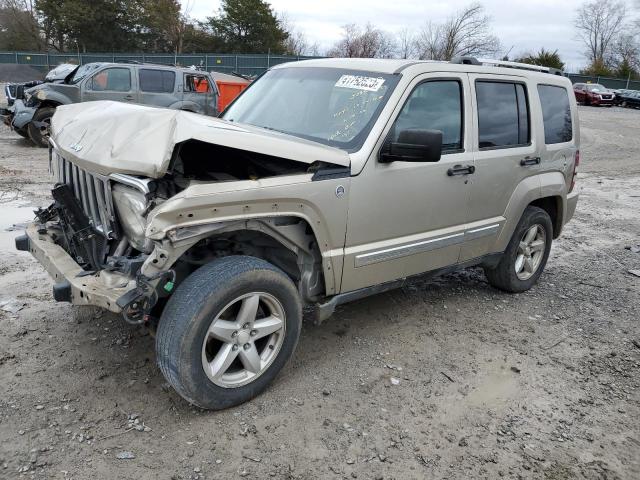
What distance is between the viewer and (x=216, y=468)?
2695mm

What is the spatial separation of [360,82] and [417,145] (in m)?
0.82

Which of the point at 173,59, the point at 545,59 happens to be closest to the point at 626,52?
the point at 545,59

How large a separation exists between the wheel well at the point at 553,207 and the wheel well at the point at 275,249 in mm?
2656

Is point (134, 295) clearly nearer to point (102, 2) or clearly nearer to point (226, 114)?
point (226, 114)

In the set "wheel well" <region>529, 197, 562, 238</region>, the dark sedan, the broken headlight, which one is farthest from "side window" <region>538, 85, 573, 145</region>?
the dark sedan

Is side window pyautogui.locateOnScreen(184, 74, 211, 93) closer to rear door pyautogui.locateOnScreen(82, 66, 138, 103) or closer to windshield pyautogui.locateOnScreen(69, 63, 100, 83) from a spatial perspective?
rear door pyautogui.locateOnScreen(82, 66, 138, 103)

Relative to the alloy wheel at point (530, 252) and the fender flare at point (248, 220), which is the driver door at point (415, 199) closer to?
the fender flare at point (248, 220)

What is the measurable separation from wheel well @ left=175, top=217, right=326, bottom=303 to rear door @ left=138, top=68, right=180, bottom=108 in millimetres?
10342

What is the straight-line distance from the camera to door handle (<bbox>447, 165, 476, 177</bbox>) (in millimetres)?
3945

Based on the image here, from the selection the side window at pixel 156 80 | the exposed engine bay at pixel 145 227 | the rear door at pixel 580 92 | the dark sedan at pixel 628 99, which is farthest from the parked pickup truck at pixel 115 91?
the dark sedan at pixel 628 99

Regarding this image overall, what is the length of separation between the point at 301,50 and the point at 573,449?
52812 millimetres

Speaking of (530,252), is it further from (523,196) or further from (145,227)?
(145,227)

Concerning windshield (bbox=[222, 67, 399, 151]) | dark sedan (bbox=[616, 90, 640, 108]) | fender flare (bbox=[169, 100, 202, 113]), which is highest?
dark sedan (bbox=[616, 90, 640, 108])

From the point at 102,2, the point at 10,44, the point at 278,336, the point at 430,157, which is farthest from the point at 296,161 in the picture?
the point at 10,44
